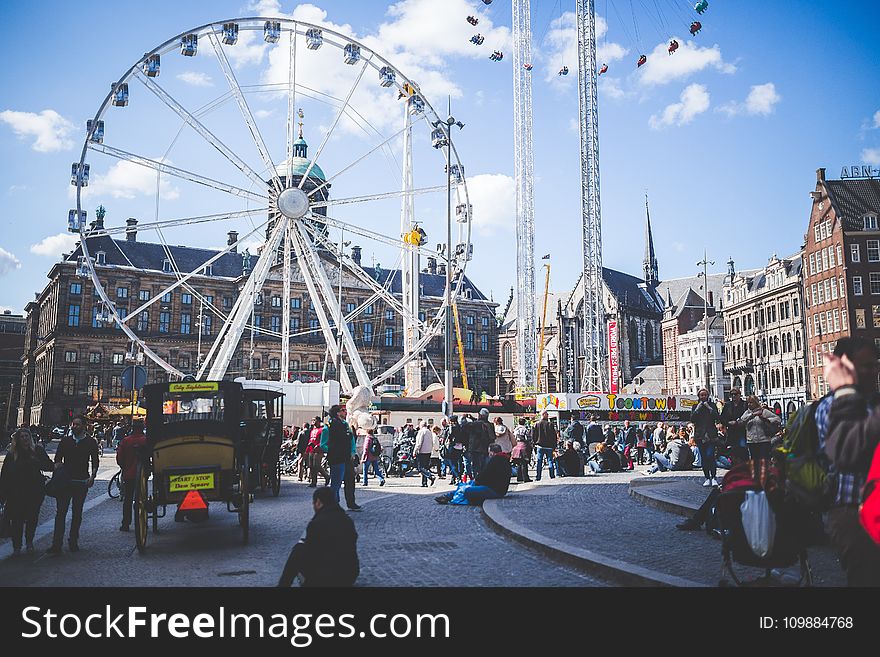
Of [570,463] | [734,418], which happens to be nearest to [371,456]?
[570,463]

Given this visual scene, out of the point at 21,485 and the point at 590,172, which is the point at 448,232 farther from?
the point at 590,172

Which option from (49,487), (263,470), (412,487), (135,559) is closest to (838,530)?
(135,559)

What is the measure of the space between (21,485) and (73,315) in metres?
81.5

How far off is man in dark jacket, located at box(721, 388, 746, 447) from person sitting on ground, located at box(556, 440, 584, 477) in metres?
7.70

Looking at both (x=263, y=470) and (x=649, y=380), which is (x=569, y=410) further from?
(x=649, y=380)

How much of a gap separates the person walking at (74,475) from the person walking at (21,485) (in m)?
0.33

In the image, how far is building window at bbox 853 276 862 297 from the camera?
63.9m

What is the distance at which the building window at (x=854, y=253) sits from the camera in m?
64.4

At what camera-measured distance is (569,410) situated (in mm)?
42688

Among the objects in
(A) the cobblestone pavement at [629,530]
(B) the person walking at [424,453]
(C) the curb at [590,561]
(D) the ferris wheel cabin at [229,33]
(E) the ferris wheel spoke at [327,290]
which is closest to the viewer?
(C) the curb at [590,561]

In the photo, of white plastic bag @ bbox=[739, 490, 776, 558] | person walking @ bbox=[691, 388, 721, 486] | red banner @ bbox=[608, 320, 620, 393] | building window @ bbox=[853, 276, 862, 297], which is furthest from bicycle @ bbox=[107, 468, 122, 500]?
building window @ bbox=[853, 276, 862, 297]

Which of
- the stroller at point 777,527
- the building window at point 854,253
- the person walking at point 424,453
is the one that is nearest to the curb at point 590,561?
the stroller at point 777,527

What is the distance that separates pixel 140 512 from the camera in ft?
33.7

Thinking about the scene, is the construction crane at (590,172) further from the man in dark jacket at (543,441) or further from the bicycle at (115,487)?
the bicycle at (115,487)
